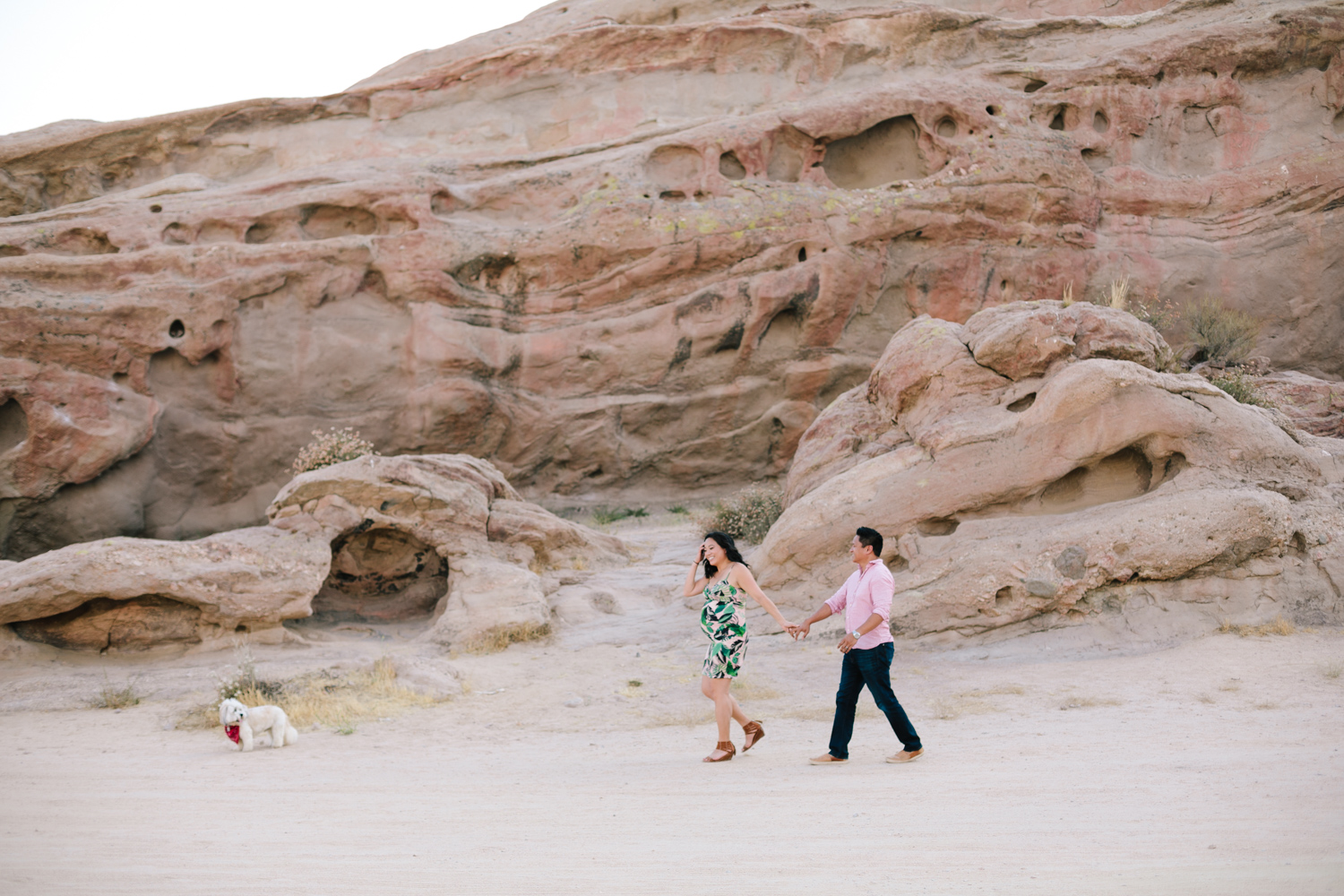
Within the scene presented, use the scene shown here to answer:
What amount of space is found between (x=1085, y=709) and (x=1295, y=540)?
3.52 metres

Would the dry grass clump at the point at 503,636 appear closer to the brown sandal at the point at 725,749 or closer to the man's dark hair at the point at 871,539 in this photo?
the brown sandal at the point at 725,749

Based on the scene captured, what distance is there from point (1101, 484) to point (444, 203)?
14229mm

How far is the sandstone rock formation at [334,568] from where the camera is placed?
9.81 m

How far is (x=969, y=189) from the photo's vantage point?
65.0 feet

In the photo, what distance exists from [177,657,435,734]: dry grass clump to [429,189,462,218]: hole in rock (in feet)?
41.8

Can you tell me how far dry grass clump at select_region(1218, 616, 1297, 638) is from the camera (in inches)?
334

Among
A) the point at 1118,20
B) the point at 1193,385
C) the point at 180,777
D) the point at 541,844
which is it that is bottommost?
the point at 180,777

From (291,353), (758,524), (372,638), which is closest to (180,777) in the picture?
(372,638)

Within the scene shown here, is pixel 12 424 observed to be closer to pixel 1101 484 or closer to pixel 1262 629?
pixel 1101 484

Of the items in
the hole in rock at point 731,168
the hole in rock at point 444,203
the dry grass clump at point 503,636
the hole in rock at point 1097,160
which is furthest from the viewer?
the hole in rock at point 1097,160

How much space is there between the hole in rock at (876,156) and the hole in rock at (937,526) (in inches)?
478

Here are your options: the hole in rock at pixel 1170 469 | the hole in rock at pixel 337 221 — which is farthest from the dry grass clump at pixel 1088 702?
the hole in rock at pixel 337 221

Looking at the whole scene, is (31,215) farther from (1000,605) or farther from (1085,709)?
(1085,709)

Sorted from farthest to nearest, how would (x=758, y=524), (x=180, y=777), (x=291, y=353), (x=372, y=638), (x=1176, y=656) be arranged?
(x=291, y=353) < (x=758, y=524) < (x=372, y=638) < (x=1176, y=656) < (x=180, y=777)
